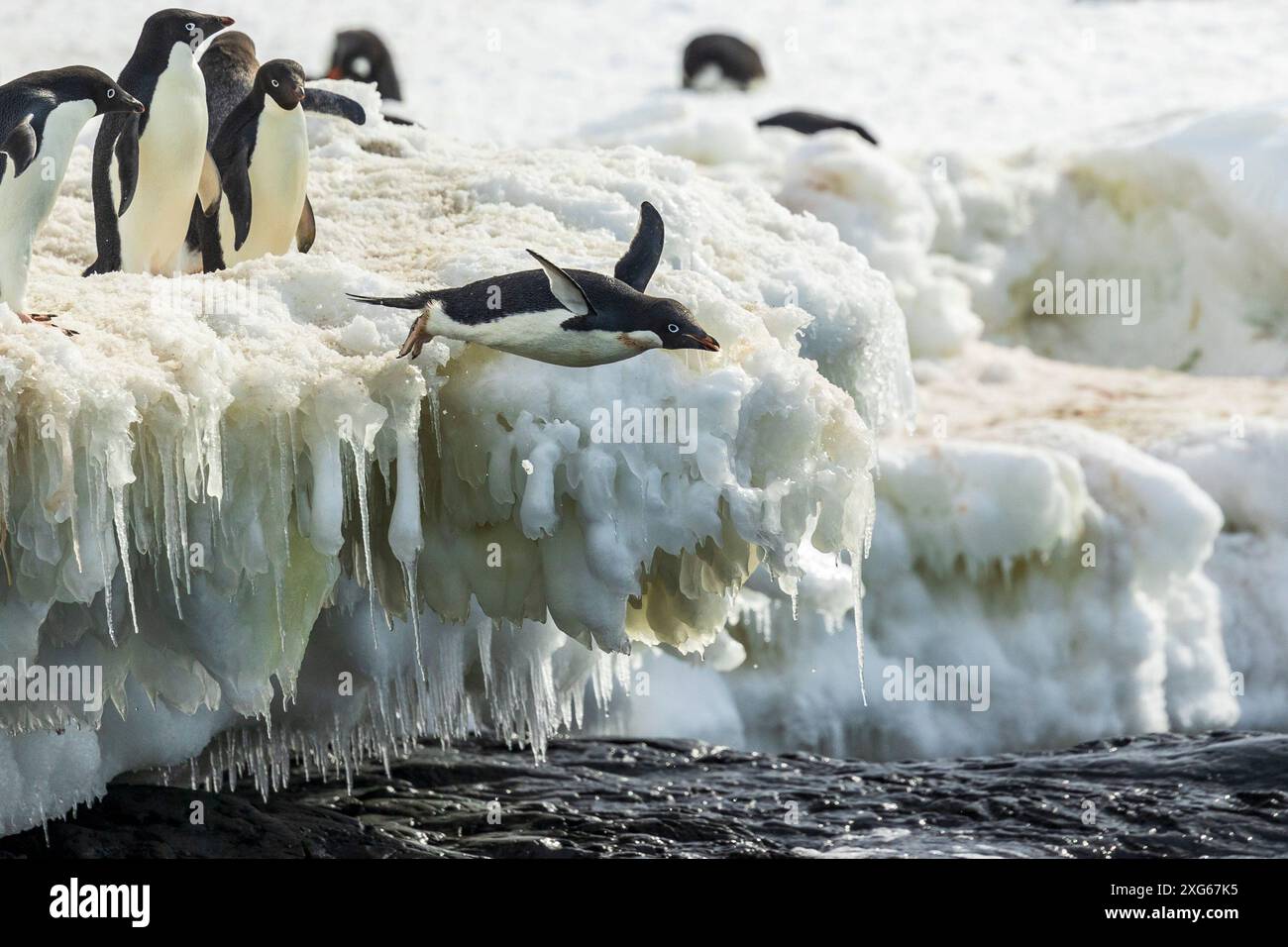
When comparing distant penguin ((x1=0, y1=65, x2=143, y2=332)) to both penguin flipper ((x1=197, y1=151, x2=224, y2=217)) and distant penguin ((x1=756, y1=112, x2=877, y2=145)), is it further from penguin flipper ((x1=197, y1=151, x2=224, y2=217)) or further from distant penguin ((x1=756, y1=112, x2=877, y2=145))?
distant penguin ((x1=756, y1=112, x2=877, y2=145))

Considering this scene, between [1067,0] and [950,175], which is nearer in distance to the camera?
[950,175]

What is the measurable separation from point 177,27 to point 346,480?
163 centimetres

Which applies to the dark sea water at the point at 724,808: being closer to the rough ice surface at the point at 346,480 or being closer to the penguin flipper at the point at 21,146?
the rough ice surface at the point at 346,480

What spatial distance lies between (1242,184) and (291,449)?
8.47 m

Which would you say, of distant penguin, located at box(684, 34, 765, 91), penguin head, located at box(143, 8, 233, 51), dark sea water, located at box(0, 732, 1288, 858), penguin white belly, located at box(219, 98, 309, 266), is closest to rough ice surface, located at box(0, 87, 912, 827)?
penguin white belly, located at box(219, 98, 309, 266)

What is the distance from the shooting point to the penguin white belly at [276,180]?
5.89 m

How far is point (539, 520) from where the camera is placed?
4.99 metres

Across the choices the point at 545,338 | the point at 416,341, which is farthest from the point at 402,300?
the point at 545,338

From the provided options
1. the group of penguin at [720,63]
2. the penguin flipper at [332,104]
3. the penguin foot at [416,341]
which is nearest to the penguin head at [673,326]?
the penguin foot at [416,341]

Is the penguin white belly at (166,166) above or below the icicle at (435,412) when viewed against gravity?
above

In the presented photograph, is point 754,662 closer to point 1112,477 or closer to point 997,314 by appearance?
point 1112,477

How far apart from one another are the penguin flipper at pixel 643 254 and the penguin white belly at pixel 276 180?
1265 millimetres
